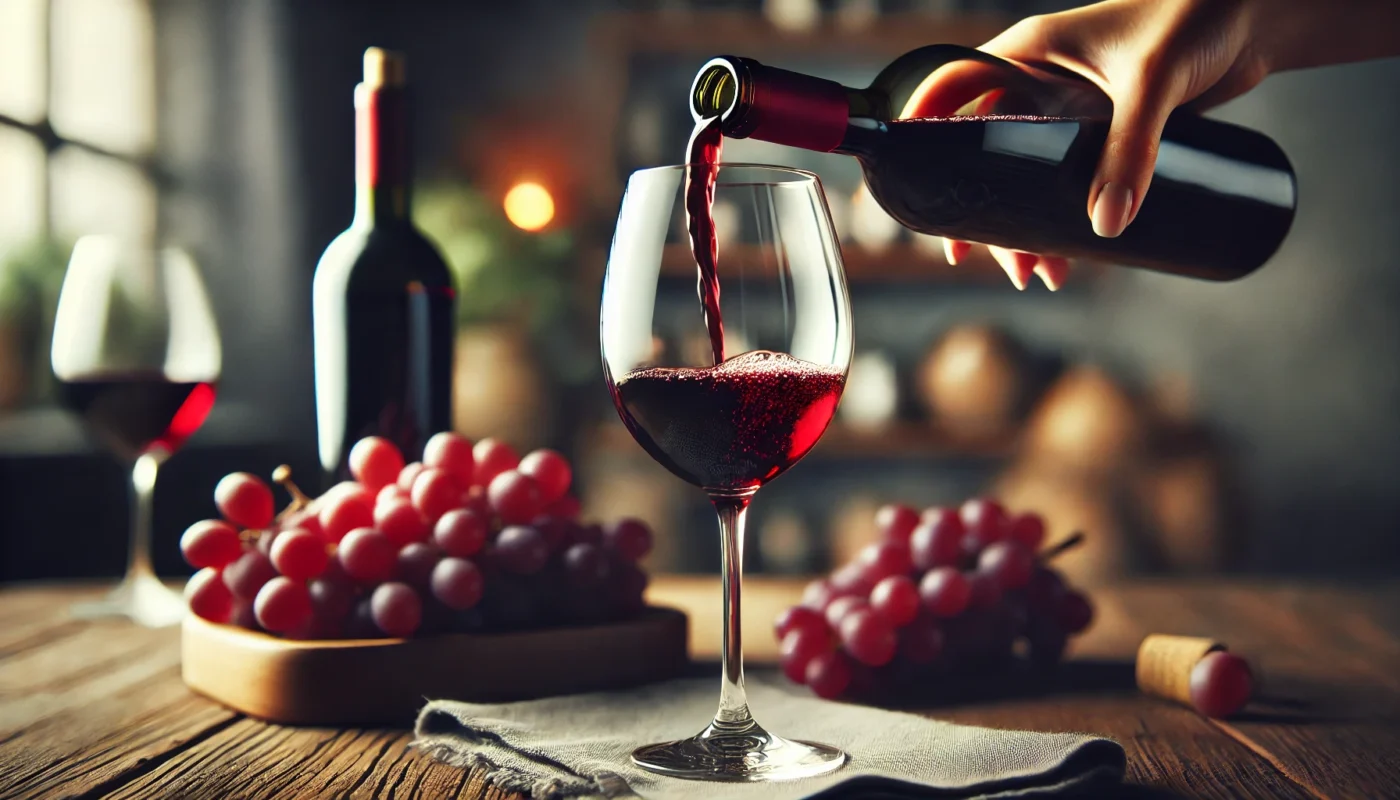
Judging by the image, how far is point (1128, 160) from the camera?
0.76 m

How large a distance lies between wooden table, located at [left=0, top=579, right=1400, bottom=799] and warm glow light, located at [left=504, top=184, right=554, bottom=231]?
2501mm

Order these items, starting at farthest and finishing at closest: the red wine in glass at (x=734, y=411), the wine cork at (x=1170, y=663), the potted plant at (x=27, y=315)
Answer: the potted plant at (x=27, y=315), the wine cork at (x=1170, y=663), the red wine in glass at (x=734, y=411)

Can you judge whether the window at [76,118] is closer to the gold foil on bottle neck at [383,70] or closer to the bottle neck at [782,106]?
the gold foil on bottle neck at [383,70]

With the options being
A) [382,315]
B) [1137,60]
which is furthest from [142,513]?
[1137,60]

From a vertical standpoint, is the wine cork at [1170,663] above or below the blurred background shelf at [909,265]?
below

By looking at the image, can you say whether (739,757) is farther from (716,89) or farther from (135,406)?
(135,406)

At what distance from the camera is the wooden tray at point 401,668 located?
77 cm

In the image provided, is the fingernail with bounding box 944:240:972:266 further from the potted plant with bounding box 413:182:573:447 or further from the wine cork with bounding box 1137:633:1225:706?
the potted plant with bounding box 413:182:573:447

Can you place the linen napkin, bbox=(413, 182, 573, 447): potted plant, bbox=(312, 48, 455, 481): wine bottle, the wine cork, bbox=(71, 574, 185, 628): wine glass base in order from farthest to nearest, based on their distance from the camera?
bbox=(413, 182, 573, 447): potted plant → bbox=(71, 574, 185, 628): wine glass base → bbox=(312, 48, 455, 481): wine bottle → the wine cork → the linen napkin

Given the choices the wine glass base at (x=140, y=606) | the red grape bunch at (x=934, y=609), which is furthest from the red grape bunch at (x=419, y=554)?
the wine glass base at (x=140, y=606)

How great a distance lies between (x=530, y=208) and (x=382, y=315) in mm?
2605

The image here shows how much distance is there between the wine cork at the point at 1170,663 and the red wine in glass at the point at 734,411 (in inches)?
11.9

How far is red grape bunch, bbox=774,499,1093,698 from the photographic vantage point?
0.85 m

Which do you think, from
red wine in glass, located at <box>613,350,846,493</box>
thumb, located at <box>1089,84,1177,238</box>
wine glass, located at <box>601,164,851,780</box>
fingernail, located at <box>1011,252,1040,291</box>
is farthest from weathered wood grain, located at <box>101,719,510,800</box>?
fingernail, located at <box>1011,252,1040,291</box>
